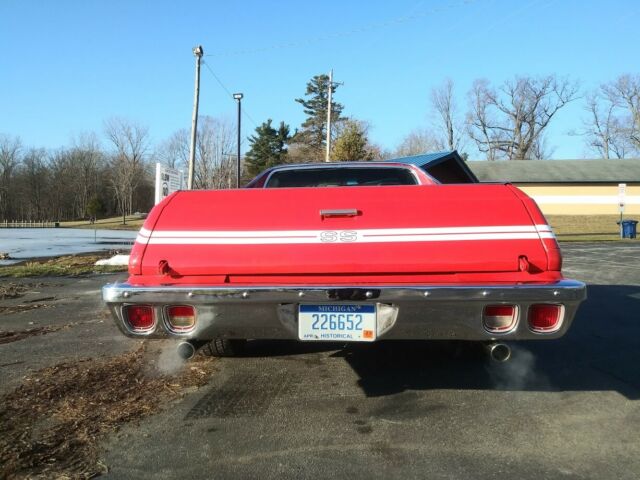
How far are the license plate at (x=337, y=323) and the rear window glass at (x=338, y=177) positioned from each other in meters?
2.09

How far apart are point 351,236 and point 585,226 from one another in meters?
34.3

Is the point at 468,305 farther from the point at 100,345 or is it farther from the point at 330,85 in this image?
the point at 330,85

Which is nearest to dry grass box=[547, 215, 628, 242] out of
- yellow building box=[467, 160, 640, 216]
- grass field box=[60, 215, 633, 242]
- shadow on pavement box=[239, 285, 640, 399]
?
grass field box=[60, 215, 633, 242]

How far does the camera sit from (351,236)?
307 cm

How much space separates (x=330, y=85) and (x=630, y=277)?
21814 millimetres

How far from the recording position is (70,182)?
79.1m

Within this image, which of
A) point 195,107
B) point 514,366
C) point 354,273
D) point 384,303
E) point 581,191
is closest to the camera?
point 384,303

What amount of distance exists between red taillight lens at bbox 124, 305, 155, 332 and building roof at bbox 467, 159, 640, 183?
134ft

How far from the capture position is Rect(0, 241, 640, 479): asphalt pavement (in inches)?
105

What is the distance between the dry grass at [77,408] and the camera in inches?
105

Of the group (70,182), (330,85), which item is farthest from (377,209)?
(70,182)

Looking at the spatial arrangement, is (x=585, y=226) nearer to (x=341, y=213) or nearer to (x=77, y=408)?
(x=341, y=213)

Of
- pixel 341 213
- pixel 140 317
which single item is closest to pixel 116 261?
pixel 140 317

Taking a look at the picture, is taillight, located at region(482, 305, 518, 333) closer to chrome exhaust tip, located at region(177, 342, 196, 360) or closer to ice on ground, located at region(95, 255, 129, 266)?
chrome exhaust tip, located at region(177, 342, 196, 360)
